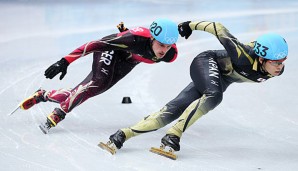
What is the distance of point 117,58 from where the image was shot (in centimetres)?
644

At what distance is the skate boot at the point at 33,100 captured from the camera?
6.66 m

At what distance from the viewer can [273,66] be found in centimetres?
548

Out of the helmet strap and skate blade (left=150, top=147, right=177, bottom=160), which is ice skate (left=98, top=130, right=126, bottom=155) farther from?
the helmet strap

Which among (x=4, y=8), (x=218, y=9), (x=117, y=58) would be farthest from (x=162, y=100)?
(x=218, y=9)

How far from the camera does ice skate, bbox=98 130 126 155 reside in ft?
17.8

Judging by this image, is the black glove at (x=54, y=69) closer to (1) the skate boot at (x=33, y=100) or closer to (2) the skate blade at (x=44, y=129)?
(2) the skate blade at (x=44, y=129)

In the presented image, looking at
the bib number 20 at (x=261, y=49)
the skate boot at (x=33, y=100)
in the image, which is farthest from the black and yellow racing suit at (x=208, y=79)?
the skate boot at (x=33, y=100)

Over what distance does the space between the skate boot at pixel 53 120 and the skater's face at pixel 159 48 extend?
1027 millimetres

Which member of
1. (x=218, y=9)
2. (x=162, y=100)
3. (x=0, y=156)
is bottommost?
(x=218, y=9)

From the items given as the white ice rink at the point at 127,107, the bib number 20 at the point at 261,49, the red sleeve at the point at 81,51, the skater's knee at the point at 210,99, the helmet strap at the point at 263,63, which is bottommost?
the white ice rink at the point at 127,107

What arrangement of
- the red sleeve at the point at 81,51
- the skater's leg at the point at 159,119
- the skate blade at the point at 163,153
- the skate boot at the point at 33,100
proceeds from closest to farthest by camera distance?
the skate blade at the point at 163,153
the skater's leg at the point at 159,119
the red sleeve at the point at 81,51
the skate boot at the point at 33,100

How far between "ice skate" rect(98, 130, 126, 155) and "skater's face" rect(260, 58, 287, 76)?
126 cm

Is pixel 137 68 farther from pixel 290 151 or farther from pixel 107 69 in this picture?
pixel 290 151

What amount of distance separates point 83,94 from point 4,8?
688 cm
